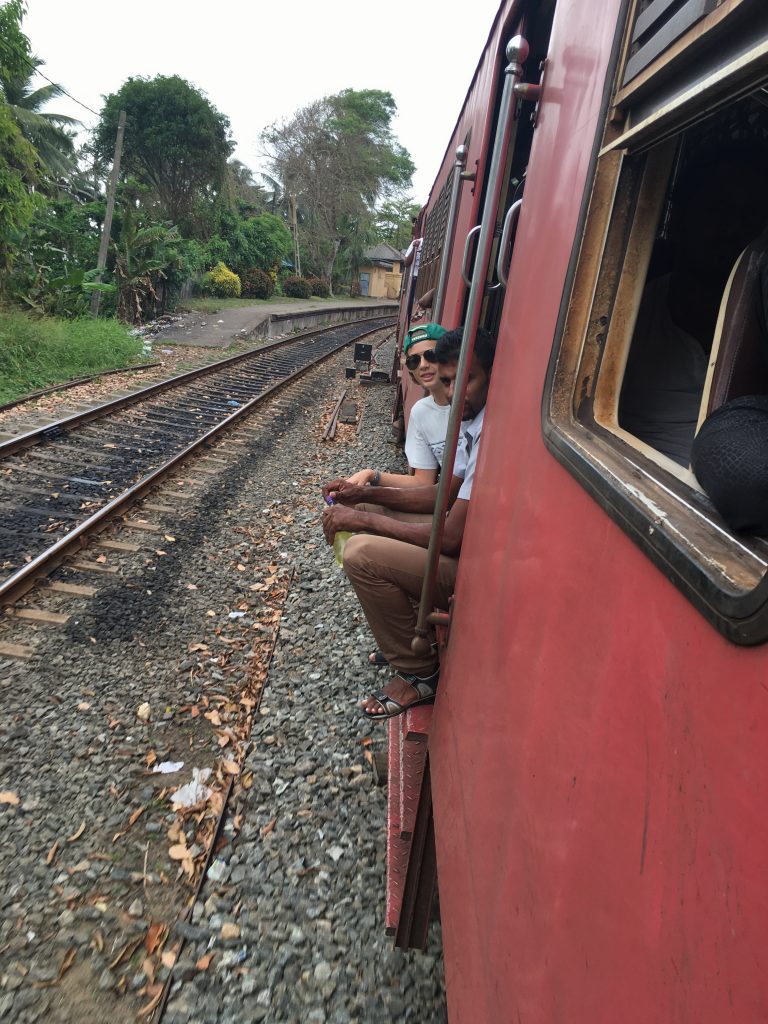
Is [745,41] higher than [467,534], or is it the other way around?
[745,41]

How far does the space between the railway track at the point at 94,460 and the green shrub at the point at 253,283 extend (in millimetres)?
20888

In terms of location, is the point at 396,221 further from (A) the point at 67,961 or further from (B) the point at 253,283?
(A) the point at 67,961

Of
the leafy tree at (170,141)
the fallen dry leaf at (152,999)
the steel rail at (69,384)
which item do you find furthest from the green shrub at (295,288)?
the fallen dry leaf at (152,999)

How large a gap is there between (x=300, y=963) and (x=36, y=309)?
16.2 metres

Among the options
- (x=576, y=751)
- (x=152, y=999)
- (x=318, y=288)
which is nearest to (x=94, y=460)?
(x=152, y=999)

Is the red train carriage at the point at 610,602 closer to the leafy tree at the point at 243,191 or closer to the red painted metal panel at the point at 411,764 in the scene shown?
the red painted metal panel at the point at 411,764

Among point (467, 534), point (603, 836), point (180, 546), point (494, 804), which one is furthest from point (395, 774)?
point (180, 546)

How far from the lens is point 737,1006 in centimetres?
57

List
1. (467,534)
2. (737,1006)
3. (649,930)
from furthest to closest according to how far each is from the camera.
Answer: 1. (467,534)
2. (649,930)
3. (737,1006)

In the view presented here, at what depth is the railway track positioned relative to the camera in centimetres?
516

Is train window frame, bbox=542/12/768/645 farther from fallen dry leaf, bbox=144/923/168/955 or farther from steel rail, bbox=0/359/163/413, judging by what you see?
steel rail, bbox=0/359/163/413

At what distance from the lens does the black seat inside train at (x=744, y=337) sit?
41.8 inches

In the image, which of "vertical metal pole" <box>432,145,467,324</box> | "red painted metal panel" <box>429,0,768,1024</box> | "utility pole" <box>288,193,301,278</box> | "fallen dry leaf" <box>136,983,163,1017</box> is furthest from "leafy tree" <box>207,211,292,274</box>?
"red painted metal panel" <box>429,0,768,1024</box>

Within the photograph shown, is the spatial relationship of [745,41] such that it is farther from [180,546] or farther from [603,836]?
[180,546]
